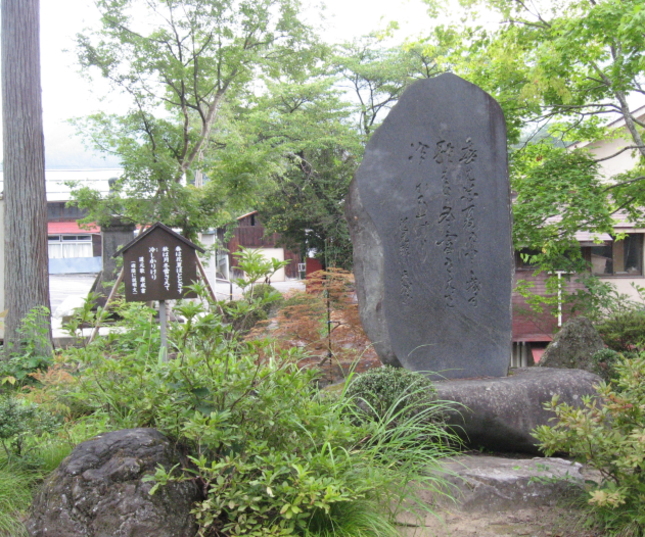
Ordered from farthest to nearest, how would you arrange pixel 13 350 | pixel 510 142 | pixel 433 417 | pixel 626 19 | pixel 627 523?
1. pixel 510 142
2. pixel 13 350
3. pixel 626 19
4. pixel 433 417
5. pixel 627 523

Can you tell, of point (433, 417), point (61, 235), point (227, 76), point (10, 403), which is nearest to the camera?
point (10, 403)

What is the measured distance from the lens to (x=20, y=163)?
8.14 meters

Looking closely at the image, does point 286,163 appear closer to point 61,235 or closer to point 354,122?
point 354,122

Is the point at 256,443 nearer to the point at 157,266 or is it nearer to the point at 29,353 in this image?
the point at 157,266

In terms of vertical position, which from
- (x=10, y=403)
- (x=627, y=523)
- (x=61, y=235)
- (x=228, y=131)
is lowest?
(x=627, y=523)

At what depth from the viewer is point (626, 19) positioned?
609 centimetres

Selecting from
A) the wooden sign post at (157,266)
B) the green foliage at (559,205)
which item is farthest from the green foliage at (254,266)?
the green foliage at (559,205)

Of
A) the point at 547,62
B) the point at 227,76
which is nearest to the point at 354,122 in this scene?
the point at 227,76

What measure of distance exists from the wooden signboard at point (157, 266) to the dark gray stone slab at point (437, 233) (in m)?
1.71

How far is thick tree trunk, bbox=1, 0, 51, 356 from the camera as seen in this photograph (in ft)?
26.6

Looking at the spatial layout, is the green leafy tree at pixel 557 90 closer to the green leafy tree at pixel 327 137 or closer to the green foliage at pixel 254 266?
the green foliage at pixel 254 266

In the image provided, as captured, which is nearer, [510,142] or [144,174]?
[510,142]

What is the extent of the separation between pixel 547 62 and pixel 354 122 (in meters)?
14.6

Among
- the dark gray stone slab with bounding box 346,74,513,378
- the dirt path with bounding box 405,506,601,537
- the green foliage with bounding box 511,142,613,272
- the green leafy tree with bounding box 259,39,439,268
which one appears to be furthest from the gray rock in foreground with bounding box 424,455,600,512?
the green leafy tree with bounding box 259,39,439,268
